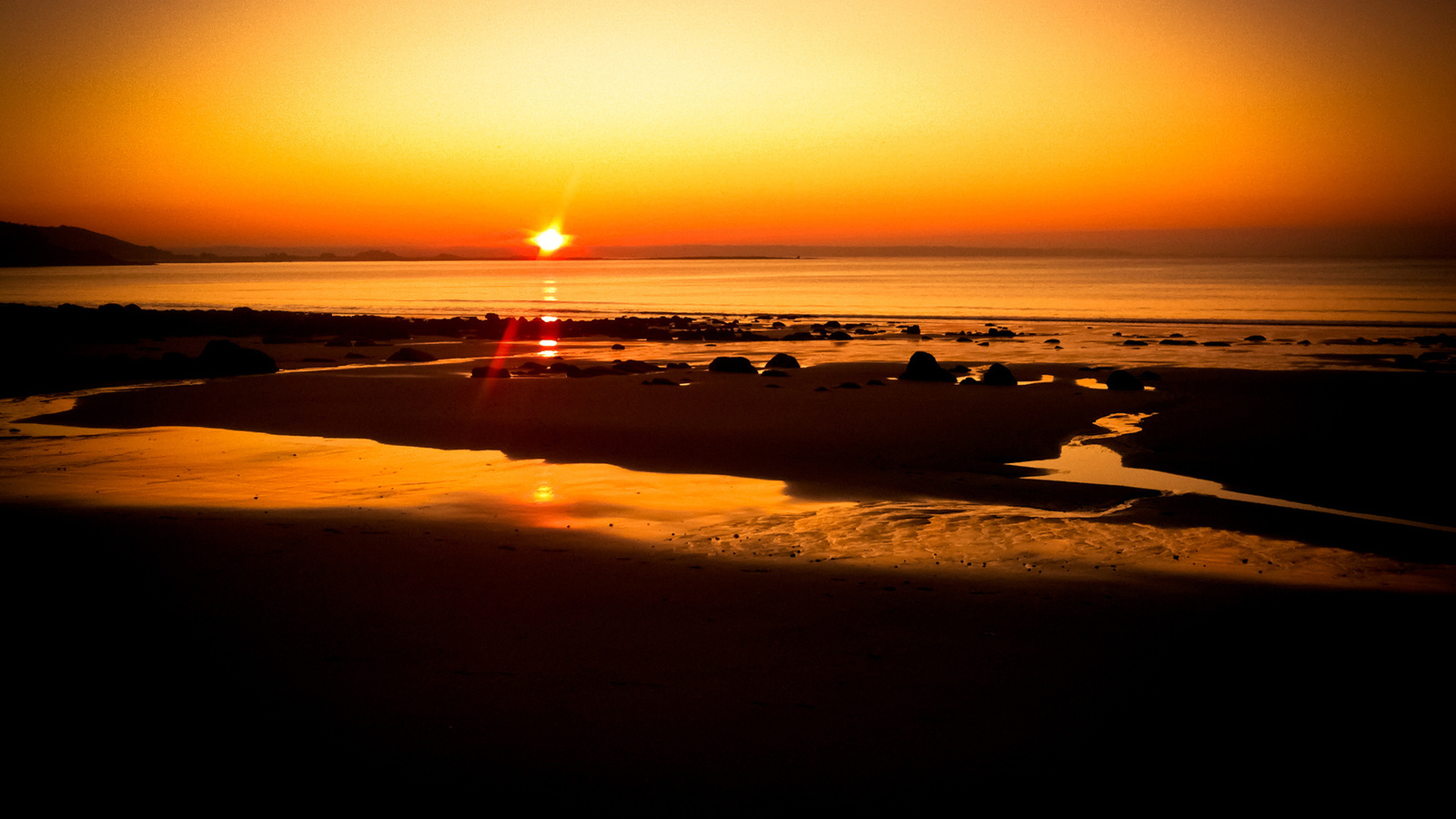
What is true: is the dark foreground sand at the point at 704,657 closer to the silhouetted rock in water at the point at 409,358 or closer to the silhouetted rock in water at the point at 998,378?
the silhouetted rock in water at the point at 998,378

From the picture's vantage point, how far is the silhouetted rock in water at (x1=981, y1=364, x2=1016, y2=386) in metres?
25.6

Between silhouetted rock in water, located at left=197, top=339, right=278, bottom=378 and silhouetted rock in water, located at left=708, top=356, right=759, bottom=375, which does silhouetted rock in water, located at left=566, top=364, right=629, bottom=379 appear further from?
silhouetted rock in water, located at left=197, top=339, right=278, bottom=378

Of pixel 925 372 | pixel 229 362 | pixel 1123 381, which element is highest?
pixel 229 362

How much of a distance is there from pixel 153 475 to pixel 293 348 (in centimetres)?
2838

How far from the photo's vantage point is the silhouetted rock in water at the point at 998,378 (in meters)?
25.6

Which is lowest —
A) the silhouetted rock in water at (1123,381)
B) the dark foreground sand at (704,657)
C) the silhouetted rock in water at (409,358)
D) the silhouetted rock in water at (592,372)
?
the dark foreground sand at (704,657)

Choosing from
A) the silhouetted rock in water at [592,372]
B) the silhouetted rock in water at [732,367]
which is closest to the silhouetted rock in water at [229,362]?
the silhouetted rock in water at [592,372]

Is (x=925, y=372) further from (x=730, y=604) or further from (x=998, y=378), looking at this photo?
(x=730, y=604)

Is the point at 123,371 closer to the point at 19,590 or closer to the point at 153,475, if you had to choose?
the point at 153,475

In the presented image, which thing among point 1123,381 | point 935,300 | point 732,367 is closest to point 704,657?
point 1123,381

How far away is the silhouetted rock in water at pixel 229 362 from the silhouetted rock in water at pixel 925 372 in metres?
20.3

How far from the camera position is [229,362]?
95.0 ft

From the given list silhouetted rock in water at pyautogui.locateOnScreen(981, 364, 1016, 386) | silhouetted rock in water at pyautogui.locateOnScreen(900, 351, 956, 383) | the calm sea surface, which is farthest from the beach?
the calm sea surface

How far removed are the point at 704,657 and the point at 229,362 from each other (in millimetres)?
27586
